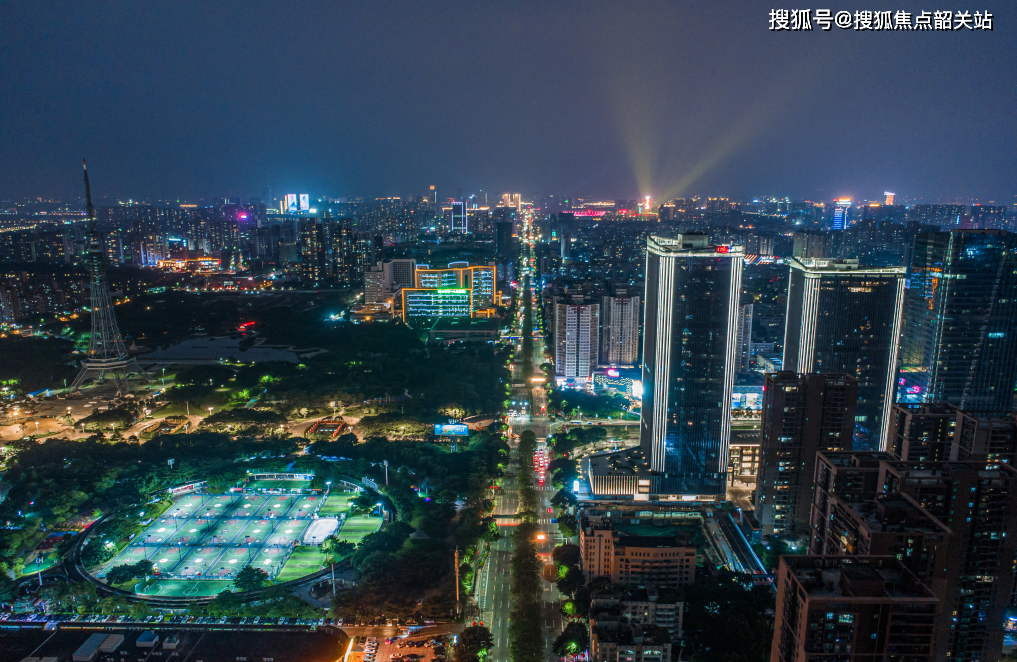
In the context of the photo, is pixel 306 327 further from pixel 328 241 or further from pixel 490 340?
pixel 328 241

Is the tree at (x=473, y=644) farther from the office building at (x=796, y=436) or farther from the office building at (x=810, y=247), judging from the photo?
the office building at (x=810, y=247)

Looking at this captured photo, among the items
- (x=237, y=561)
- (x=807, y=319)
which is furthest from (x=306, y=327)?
(x=807, y=319)

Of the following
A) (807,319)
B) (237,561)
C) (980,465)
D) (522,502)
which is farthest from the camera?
(807,319)

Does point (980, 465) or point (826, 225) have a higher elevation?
point (826, 225)

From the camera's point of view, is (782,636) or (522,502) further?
(522,502)

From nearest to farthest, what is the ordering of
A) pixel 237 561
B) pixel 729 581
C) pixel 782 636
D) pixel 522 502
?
1. pixel 782 636
2. pixel 729 581
3. pixel 237 561
4. pixel 522 502

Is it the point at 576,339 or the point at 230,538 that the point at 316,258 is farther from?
the point at 230,538
